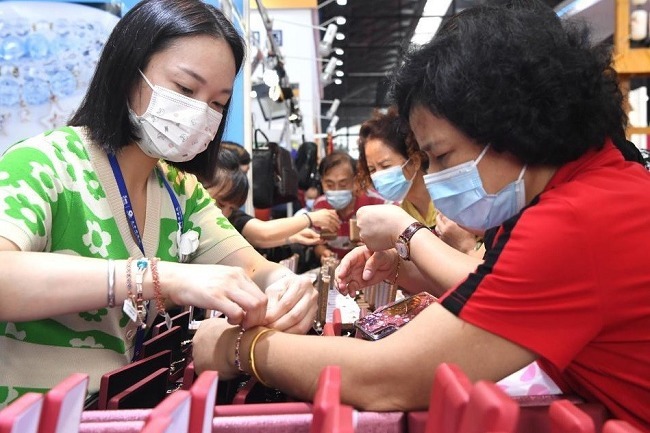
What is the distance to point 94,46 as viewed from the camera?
111 inches

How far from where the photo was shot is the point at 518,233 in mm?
889

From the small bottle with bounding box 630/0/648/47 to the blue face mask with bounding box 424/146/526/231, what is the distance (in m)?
2.19

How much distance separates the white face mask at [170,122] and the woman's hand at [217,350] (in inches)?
20.6

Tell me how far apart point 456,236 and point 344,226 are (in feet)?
7.79

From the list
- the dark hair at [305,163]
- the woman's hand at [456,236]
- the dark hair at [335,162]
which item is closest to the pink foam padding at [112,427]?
the woman's hand at [456,236]

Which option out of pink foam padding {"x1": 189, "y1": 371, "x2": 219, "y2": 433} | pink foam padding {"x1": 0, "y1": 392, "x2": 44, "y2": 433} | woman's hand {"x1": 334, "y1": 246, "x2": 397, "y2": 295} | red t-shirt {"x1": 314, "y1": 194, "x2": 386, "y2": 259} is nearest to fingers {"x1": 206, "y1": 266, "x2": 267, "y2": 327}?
pink foam padding {"x1": 189, "y1": 371, "x2": 219, "y2": 433}

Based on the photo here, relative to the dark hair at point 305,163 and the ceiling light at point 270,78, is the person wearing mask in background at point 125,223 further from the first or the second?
the dark hair at point 305,163

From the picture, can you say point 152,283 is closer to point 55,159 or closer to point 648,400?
point 55,159

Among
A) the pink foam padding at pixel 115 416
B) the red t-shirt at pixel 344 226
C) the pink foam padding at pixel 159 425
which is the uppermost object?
the pink foam padding at pixel 159 425

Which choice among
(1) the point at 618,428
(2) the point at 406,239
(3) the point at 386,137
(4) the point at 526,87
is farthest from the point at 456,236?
(1) the point at 618,428

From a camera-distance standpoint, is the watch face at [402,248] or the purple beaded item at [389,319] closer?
the purple beaded item at [389,319]

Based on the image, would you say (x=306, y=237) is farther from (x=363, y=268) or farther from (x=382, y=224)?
(x=382, y=224)

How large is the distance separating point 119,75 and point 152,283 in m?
0.58

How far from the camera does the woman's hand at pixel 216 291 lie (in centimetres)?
101
